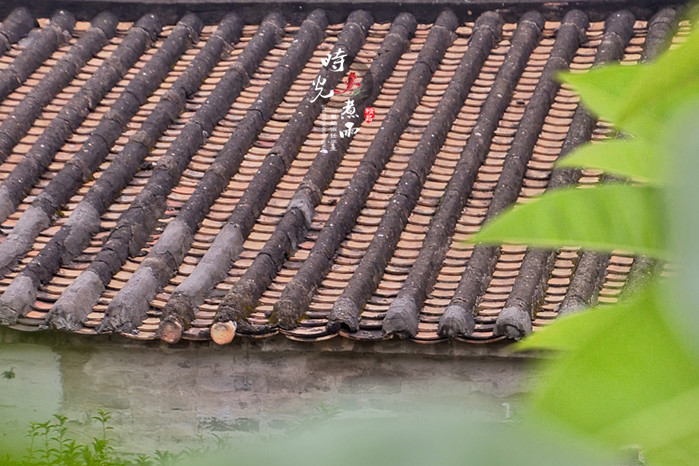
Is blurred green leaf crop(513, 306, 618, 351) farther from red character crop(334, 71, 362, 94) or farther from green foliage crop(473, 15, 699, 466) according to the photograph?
red character crop(334, 71, 362, 94)

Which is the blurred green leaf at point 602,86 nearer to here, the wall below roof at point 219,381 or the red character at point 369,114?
the wall below roof at point 219,381

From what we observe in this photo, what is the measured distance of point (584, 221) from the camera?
1.87ft

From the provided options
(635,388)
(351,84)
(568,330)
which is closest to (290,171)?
(351,84)

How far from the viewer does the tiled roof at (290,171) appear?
3.40 meters

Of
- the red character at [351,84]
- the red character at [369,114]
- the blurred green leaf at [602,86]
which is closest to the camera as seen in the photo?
the blurred green leaf at [602,86]

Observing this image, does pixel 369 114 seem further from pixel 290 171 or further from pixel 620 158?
pixel 620 158

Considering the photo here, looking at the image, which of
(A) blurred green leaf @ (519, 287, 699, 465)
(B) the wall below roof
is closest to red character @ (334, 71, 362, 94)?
(B) the wall below roof

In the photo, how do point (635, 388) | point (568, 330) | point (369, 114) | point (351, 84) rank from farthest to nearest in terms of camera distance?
1. point (351, 84)
2. point (369, 114)
3. point (568, 330)
4. point (635, 388)

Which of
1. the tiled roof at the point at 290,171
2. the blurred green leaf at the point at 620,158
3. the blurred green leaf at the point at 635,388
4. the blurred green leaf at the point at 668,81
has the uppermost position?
the tiled roof at the point at 290,171

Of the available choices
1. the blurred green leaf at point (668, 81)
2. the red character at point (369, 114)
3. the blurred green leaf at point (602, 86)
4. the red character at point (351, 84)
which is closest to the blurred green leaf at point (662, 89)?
the blurred green leaf at point (668, 81)

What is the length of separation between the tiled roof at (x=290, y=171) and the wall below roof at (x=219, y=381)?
22 centimetres

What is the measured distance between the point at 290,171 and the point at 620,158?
11.9ft

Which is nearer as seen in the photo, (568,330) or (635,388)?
(635,388)

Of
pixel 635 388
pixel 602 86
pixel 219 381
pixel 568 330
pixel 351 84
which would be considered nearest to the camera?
pixel 635 388
